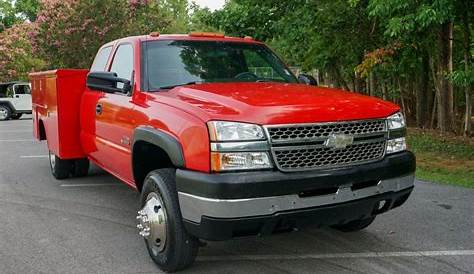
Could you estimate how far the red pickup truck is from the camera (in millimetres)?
3838

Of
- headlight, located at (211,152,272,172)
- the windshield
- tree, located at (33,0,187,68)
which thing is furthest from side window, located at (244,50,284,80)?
tree, located at (33,0,187,68)

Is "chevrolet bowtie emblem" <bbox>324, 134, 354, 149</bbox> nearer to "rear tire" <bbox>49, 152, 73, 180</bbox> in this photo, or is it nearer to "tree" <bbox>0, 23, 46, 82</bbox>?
"rear tire" <bbox>49, 152, 73, 180</bbox>

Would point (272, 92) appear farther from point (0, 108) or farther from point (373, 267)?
point (0, 108)

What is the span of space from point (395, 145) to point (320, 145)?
2.90 ft

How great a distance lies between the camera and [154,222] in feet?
14.5

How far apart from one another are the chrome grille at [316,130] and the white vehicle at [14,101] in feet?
75.5

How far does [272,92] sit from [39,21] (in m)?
23.0

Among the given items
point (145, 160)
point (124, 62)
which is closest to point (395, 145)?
point (145, 160)

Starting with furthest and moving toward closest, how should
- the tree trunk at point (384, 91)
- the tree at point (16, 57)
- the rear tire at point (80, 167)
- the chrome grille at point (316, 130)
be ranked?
the tree at point (16, 57) < the tree trunk at point (384, 91) < the rear tire at point (80, 167) < the chrome grille at point (316, 130)

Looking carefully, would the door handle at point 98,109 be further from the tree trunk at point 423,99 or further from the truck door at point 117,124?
the tree trunk at point 423,99

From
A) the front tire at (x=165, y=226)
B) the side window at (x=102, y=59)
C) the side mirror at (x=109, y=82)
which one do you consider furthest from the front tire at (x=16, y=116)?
the front tire at (x=165, y=226)

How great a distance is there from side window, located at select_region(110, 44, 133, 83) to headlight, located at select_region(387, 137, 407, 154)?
252 centimetres

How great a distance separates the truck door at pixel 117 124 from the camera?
5285 millimetres

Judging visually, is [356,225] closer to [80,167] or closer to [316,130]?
[316,130]
